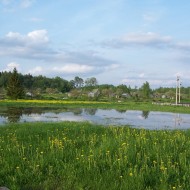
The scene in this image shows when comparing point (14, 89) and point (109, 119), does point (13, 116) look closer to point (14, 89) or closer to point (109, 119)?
point (109, 119)

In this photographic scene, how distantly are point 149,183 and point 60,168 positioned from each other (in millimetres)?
2402

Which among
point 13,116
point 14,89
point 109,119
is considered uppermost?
point 14,89

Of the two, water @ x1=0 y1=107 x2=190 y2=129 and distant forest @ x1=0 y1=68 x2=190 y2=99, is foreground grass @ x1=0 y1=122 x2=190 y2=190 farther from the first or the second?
distant forest @ x1=0 y1=68 x2=190 y2=99

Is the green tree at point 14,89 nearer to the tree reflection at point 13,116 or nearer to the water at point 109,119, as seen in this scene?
the water at point 109,119

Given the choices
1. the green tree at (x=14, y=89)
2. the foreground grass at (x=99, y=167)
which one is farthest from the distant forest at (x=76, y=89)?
the foreground grass at (x=99, y=167)

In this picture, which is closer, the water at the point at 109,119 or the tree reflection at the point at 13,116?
the water at the point at 109,119

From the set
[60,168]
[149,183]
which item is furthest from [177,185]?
[60,168]

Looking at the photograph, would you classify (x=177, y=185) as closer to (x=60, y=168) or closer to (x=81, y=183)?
(x=81, y=183)

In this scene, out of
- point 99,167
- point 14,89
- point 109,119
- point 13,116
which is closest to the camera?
point 99,167

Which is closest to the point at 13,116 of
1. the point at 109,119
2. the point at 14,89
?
the point at 109,119

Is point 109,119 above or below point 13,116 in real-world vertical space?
below

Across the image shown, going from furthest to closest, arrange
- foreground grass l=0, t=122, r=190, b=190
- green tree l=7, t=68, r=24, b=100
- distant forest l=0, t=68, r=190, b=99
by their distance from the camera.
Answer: distant forest l=0, t=68, r=190, b=99, green tree l=7, t=68, r=24, b=100, foreground grass l=0, t=122, r=190, b=190

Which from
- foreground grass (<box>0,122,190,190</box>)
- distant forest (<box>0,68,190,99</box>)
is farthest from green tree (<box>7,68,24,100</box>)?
foreground grass (<box>0,122,190,190</box>)

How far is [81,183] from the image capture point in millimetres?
7660
